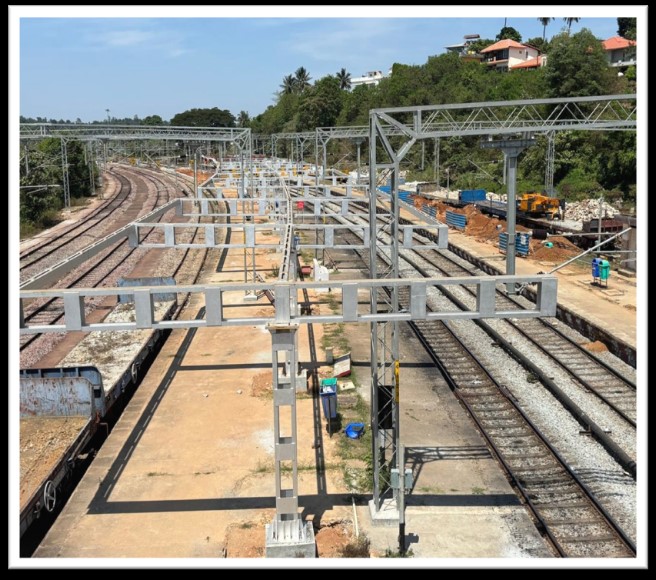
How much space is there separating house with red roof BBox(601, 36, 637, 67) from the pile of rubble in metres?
36.3

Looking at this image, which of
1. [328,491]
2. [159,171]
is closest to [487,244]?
[328,491]

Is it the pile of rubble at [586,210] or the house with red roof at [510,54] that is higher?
the house with red roof at [510,54]

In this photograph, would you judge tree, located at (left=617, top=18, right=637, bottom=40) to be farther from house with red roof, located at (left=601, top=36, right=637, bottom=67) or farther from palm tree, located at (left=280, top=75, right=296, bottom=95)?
palm tree, located at (left=280, top=75, right=296, bottom=95)

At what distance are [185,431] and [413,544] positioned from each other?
223 inches

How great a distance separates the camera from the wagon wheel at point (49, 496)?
1057 centimetres

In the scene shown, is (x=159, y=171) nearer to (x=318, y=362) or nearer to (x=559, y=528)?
(x=318, y=362)

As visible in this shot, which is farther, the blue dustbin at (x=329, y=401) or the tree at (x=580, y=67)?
the tree at (x=580, y=67)

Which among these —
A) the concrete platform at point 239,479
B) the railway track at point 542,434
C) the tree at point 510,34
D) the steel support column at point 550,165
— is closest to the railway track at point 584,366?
the railway track at point 542,434

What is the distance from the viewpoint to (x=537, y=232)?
35.2 meters

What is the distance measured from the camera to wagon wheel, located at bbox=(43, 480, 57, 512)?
1057 cm

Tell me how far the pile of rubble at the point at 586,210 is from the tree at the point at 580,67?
12.5 m

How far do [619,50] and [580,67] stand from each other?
31725 millimetres

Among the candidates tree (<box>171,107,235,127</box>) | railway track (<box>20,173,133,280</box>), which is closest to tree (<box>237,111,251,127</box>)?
tree (<box>171,107,235,127</box>)

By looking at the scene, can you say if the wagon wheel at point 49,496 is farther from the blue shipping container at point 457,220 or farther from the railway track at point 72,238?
the blue shipping container at point 457,220
